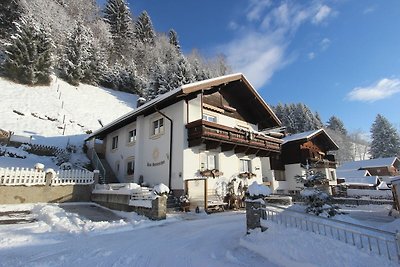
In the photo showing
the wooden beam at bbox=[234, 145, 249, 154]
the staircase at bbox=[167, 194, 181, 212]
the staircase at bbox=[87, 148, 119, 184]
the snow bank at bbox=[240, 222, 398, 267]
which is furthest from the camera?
the staircase at bbox=[87, 148, 119, 184]

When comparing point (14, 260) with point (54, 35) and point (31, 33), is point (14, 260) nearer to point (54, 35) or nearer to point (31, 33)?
point (31, 33)

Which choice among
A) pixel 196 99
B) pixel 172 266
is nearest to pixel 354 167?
pixel 196 99

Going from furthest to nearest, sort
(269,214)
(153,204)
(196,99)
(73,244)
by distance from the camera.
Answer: (196,99)
(153,204)
(269,214)
(73,244)

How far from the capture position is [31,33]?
116ft

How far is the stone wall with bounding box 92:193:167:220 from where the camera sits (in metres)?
12.2

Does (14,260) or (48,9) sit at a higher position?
(48,9)

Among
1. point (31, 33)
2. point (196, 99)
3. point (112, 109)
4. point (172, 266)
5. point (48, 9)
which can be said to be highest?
point (48, 9)

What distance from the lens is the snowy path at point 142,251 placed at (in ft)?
20.8

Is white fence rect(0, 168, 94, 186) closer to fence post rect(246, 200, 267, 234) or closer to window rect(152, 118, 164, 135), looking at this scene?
window rect(152, 118, 164, 135)

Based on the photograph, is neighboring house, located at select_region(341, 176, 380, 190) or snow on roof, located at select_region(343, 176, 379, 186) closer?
neighboring house, located at select_region(341, 176, 380, 190)

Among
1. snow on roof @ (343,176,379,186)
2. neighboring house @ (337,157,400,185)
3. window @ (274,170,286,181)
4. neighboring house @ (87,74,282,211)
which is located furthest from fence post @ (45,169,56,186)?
neighboring house @ (337,157,400,185)

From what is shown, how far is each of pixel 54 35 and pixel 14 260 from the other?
5272 centimetres

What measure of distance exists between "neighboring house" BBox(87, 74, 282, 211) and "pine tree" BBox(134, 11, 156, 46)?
5033cm

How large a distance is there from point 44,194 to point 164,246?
1200 cm
